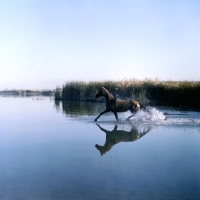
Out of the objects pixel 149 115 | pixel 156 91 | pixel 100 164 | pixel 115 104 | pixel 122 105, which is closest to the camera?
pixel 100 164

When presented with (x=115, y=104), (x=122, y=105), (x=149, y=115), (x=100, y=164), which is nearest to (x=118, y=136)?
(x=100, y=164)

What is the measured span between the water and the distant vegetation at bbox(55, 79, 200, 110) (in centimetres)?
1211

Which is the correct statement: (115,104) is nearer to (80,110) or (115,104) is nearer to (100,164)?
(80,110)

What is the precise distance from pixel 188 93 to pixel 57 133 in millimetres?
14446

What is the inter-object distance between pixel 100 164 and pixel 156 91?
61.8 feet

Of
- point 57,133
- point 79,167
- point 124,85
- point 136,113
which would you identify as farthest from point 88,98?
point 79,167

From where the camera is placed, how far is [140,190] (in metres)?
4.44

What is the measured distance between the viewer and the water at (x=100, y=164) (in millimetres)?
4402

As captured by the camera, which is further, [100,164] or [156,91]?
[156,91]

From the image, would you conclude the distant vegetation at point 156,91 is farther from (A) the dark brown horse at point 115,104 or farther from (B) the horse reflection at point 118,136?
(B) the horse reflection at point 118,136

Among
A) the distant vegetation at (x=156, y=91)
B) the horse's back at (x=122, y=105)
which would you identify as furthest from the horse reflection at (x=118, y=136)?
the distant vegetation at (x=156, y=91)

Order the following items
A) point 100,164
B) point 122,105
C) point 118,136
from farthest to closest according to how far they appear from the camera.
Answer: point 122,105 < point 118,136 < point 100,164

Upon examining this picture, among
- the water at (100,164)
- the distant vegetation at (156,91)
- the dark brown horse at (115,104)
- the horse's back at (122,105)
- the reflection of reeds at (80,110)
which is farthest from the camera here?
the distant vegetation at (156,91)

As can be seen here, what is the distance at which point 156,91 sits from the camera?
78.5 ft
